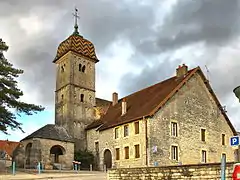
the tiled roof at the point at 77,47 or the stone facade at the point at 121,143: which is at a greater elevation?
the tiled roof at the point at 77,47

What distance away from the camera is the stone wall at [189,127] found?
112ft

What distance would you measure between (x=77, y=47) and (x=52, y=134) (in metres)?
12.5

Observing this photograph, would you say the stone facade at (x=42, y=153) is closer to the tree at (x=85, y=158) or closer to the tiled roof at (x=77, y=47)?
the tree at (x=85, y=158)

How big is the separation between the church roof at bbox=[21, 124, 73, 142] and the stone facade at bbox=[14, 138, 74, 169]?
0.40 metres

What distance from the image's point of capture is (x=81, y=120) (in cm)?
4612

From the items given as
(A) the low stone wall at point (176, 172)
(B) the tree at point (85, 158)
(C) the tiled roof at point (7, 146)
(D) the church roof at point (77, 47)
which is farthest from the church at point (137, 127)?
(C) the tiled roof at point (7, 146)

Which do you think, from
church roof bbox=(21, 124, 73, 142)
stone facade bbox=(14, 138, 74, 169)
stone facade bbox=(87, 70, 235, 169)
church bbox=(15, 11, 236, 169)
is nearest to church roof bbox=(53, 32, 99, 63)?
church bbox=(15, 11, 236, 169)

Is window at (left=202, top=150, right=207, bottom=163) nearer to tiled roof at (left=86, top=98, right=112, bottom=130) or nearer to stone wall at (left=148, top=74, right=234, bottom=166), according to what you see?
stone wall at (left=148, top=74, right=234, bottom=166)

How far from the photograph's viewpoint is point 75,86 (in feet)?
155

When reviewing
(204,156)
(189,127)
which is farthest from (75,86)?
(204,156)

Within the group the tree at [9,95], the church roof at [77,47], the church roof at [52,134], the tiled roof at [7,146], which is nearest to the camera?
the tree at [9,95]

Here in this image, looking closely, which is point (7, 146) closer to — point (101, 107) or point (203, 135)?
point (101, 107)

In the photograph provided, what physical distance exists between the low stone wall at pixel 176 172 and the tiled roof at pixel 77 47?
29896 mm

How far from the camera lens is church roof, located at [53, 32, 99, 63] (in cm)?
4828
